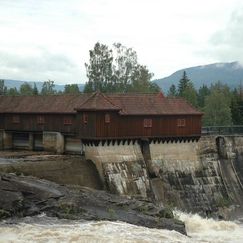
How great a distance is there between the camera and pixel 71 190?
31031mm

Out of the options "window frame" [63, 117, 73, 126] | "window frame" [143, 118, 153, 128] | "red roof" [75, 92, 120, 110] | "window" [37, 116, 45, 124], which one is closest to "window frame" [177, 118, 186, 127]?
"window frame" [143, 118, 153, 128]

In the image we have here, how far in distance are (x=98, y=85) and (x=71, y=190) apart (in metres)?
50.6

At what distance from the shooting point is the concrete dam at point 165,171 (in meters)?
36.8

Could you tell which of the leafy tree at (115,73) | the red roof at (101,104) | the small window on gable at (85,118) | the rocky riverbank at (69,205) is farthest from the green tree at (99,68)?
the rocky riverbank at (69,205)

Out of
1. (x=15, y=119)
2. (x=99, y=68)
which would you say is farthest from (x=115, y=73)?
(x=15, y=119)

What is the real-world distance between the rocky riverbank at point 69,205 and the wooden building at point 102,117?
353 inches

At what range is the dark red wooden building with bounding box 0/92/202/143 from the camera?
39219 mm

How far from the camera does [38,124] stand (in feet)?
149

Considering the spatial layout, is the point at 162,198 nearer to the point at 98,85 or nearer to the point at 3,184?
the point at 3,184

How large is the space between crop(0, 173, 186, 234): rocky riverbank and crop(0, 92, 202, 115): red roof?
32.8ft

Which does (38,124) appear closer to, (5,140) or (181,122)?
(5,140)

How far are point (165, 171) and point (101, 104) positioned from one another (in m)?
7.83

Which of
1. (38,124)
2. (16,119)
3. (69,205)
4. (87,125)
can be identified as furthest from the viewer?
(16,119)

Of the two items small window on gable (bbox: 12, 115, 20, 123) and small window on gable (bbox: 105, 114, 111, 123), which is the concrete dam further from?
small window on gable (bbox: 12, 115, 20, 123)
